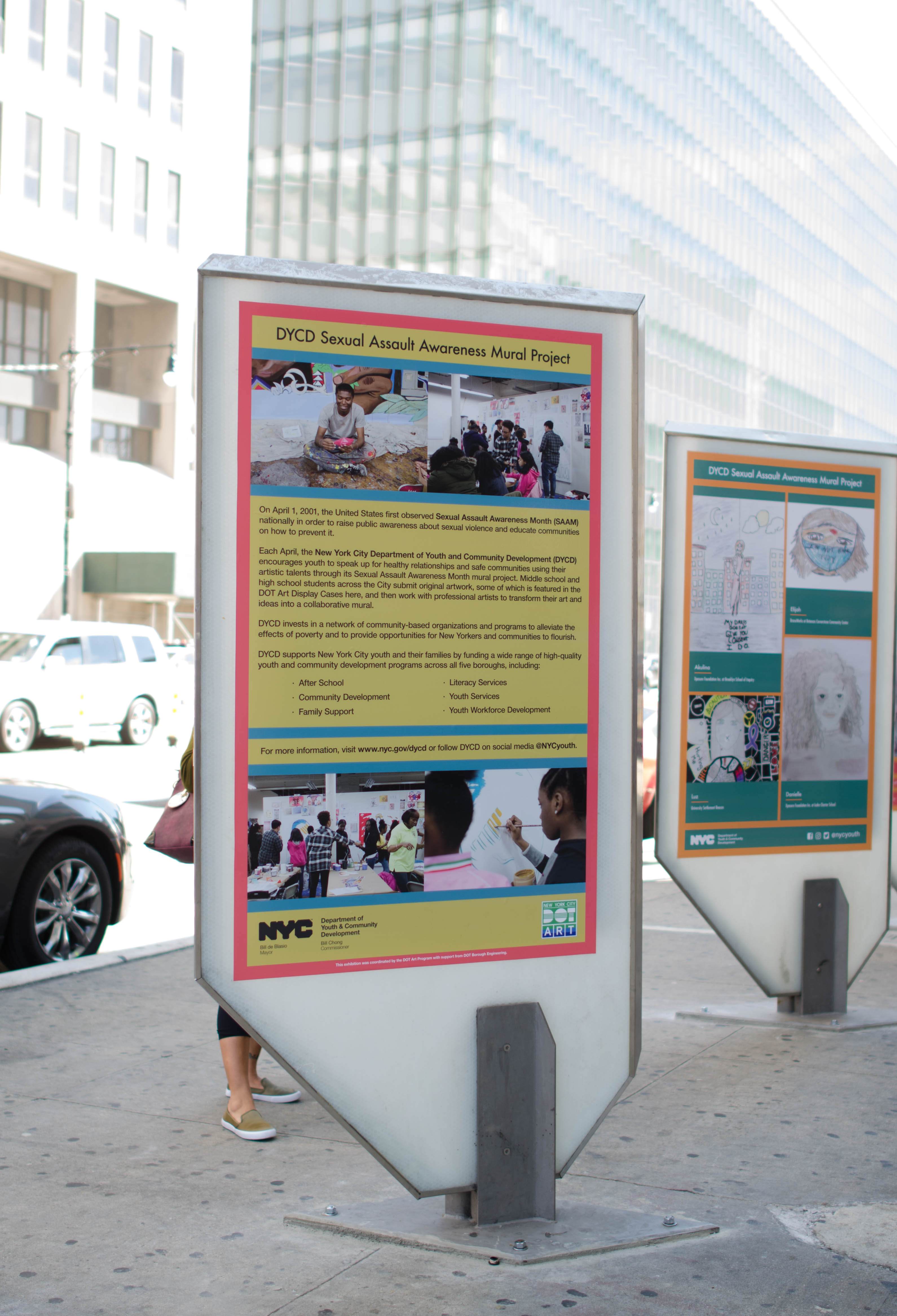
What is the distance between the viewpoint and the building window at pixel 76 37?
1879 inches

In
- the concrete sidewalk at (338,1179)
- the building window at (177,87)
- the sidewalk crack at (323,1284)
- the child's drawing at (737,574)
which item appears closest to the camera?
the sidewalk crack at (323,1284)

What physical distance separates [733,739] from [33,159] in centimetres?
4647

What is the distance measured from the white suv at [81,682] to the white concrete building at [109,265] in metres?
17.8

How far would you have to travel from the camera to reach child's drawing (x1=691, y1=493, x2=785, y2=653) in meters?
6.41

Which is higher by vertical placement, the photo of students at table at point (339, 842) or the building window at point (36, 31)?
the building window at point (36, 31)

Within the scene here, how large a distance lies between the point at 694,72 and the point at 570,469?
284 ft

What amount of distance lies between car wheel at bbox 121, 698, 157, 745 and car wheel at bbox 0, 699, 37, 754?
2.71m

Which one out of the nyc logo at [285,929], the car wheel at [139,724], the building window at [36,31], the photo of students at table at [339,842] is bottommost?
the car wheel at [139,724]

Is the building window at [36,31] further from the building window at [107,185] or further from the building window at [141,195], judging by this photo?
the building window at [141,195]

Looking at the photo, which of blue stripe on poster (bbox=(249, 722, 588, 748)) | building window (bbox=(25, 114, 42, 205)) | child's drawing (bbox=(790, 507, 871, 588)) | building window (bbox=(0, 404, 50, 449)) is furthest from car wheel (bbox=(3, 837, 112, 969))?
building window (bbox=(25, 114, 42, 205))

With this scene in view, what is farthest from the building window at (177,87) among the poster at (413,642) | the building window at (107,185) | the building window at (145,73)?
the poster at (413,642)

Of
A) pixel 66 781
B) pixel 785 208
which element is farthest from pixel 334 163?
pixel 66 781

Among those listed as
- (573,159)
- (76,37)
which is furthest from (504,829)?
(573,159)

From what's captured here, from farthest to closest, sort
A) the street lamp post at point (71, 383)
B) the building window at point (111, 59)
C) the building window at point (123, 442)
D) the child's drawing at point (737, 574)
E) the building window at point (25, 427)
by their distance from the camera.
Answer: the building window at point (123, 442)
the building window at point (111, 59)
the building window at point (25, 427)
the street lamp post at point (71, 383)
the child's drawing at point (737, 574)
